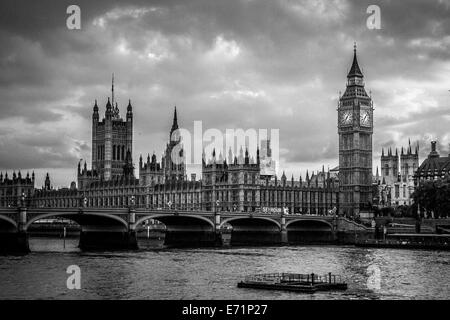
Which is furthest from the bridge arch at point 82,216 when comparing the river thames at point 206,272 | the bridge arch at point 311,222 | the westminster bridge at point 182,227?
the bridge arch at point 311,222

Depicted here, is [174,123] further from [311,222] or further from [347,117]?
[311,222]

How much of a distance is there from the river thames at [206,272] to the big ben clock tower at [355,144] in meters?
A: 60.6

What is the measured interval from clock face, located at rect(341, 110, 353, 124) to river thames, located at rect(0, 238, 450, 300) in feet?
205

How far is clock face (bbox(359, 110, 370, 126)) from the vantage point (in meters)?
151

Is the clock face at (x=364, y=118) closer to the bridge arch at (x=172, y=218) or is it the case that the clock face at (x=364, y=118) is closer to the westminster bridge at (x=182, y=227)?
the westminster bridge at (x=182, y=227)

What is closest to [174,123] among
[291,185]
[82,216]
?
[291,185]

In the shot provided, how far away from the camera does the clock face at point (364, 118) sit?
15125cm

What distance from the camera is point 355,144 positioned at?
15088 centimetres

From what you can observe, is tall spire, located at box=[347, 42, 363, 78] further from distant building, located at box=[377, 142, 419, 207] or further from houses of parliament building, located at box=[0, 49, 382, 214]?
distant building, located at box=[377, 142, 419, 207]

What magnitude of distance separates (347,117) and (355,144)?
5067mm

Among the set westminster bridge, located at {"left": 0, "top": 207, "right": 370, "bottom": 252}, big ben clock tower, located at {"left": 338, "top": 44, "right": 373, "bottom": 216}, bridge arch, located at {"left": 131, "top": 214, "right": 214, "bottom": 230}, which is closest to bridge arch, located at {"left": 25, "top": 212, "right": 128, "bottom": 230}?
westminster bridge, located at {"left": 0, "top": 207, "right": 370, "bottom": 252}

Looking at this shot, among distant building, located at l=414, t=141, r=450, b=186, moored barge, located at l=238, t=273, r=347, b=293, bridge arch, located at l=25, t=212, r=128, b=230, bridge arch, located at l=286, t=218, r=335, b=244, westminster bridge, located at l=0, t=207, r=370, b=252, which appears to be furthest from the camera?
distant building, located at l=414, t=141, r=450, b=186

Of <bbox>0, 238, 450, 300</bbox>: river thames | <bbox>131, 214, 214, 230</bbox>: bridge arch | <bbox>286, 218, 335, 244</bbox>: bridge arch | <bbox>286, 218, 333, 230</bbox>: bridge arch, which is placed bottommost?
<bbox>0, 238, 450, 300</bbox>: river thames
